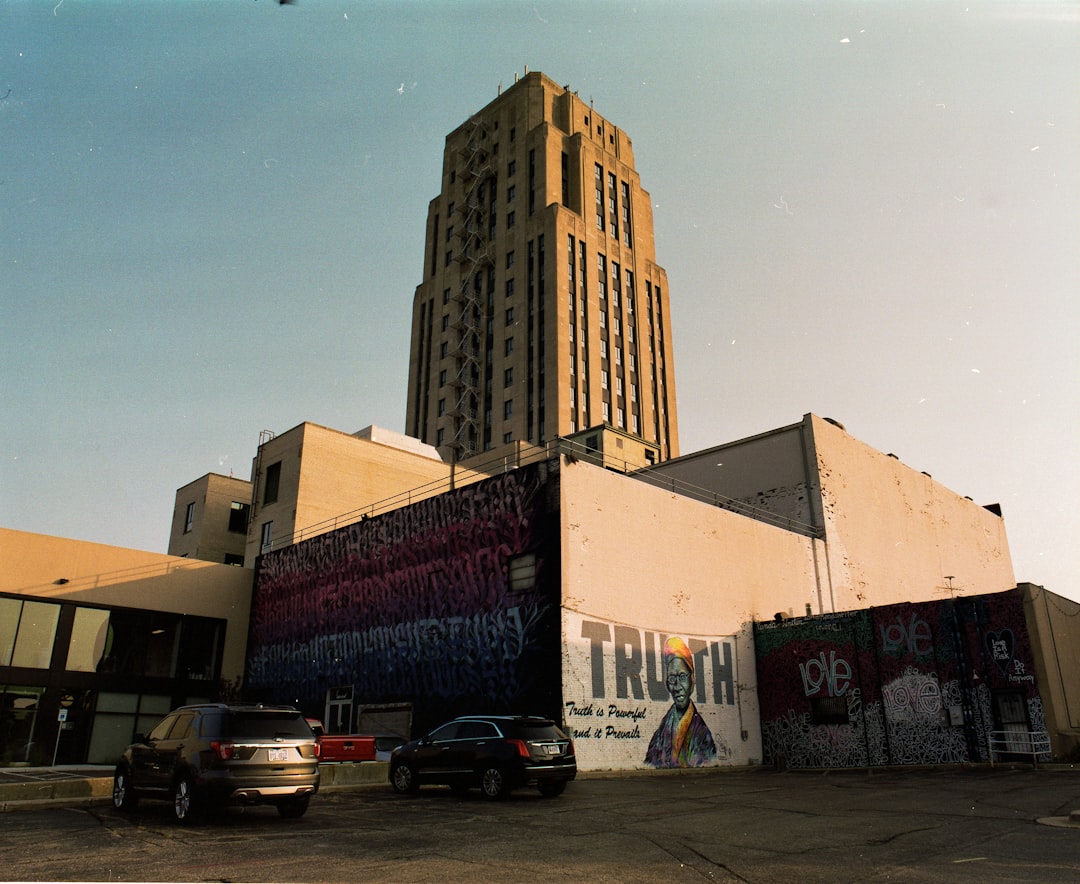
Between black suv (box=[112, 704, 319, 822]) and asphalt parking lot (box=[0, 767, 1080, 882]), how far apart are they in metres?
0.40

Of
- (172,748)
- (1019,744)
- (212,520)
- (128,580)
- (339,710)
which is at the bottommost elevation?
(1019,744)

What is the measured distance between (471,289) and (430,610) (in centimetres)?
5526

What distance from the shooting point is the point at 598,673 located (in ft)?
71.4

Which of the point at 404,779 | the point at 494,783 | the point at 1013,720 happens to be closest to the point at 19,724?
the point at 404,779

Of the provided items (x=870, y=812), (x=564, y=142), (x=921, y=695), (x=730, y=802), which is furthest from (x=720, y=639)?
(x=564, y=142)

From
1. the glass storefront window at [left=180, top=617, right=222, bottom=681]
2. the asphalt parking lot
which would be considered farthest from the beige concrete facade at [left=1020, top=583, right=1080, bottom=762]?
the glass storefront window at [left=180, top=617, right=222, bottom=681]

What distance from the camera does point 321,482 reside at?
36969mm

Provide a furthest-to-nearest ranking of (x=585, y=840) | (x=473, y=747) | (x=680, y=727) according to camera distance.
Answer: (x=680, y=727) → (x=473, y=747) → (x=585, y=840)

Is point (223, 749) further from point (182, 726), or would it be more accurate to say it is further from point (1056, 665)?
point (1056, 665)

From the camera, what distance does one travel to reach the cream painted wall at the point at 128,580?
2772 cm

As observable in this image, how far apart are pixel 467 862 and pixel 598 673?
14.2 m

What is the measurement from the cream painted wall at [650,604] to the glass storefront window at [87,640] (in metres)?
18.9

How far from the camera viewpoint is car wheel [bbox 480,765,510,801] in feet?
48.0

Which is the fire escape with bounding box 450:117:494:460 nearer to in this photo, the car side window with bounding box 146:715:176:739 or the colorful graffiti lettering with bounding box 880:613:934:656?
the colorful graffiti lettering with bounding box 880:613:934:656
